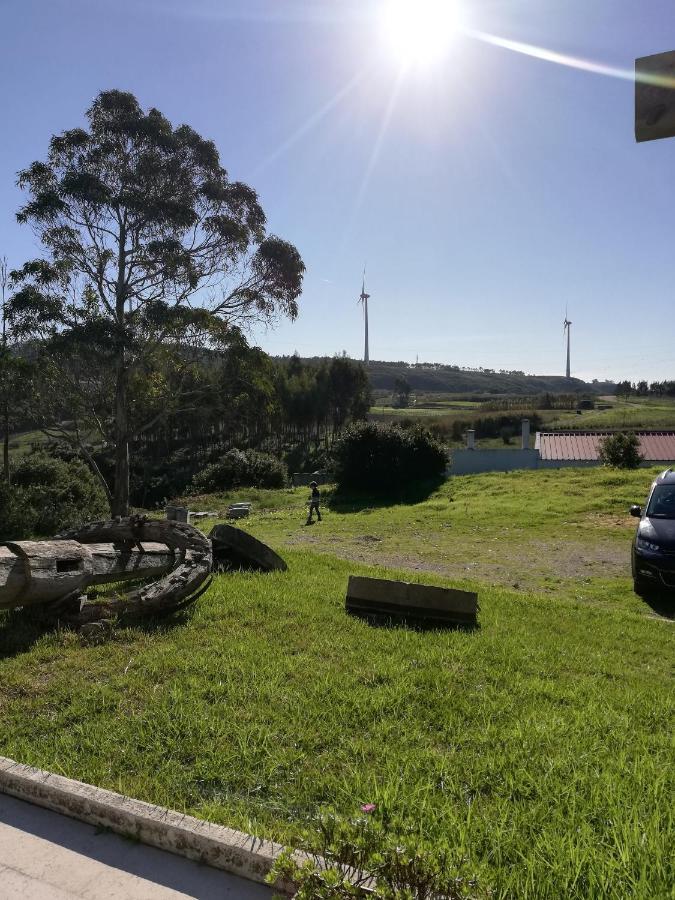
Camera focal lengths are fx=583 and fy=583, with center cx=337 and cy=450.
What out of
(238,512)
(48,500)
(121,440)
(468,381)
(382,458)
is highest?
(468,381)

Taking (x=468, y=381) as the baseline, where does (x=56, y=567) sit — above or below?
below

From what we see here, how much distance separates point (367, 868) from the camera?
1.90 meters

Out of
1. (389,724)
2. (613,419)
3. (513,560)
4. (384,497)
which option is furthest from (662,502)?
(613,419)

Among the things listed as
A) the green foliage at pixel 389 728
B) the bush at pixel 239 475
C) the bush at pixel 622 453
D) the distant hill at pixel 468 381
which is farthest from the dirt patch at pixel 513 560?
the distant hill at pixel 468 381

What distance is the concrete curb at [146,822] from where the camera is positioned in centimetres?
214

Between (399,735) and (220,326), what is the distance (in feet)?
60.4

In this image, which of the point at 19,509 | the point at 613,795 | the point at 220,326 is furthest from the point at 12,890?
the point at 220,326

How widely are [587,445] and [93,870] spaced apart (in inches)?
1393

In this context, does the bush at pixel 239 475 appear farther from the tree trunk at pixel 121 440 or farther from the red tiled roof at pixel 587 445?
the red tiled roof at pixel 587 445

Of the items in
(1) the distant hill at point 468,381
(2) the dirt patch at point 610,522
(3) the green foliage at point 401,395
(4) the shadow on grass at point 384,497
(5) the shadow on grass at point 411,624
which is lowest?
(4) the shadow on grass at point 384,497

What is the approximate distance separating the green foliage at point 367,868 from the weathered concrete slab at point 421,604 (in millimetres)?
3581

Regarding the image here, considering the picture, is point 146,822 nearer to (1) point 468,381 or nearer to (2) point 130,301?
(2) point 130,301

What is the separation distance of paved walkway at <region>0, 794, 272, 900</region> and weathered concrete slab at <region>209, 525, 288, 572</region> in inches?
203

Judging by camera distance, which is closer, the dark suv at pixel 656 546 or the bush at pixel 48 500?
the dark suv at pixel 656 546
